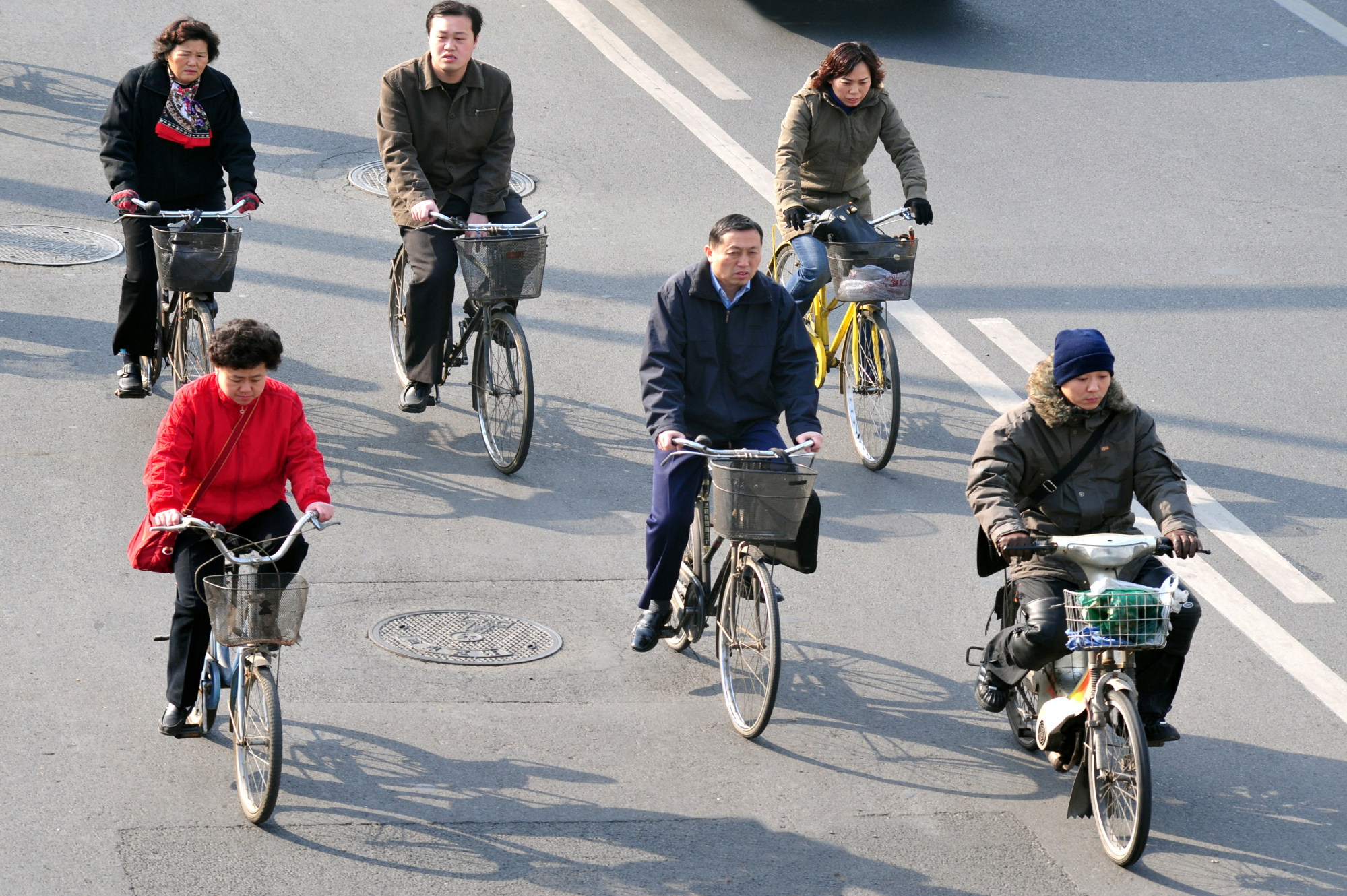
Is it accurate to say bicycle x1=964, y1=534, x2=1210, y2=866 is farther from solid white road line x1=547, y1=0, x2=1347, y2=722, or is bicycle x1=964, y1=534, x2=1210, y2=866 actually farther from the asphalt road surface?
solid white road line x1=547, y1=0, x2=1347, y2=722

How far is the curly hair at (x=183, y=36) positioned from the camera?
835 centimetres

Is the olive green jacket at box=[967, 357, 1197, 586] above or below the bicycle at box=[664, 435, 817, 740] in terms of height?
above

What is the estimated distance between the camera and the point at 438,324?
29.6 feet

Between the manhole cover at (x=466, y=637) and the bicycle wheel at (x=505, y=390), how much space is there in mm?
1482

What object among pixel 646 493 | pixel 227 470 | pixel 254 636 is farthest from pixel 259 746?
pixel 646 493

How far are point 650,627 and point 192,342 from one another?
3.58 metres

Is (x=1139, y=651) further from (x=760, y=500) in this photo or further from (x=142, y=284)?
(x=142, y=284)

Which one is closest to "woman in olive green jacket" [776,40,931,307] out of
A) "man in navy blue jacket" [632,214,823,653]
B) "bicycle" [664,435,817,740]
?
"man in navy blue jacket" [632,214,823,653]

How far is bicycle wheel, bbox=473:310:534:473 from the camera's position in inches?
335

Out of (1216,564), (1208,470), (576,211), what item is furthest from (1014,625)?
(576,211)

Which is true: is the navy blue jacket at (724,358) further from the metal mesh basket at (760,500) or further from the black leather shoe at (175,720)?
the black leather shoe at (175,720)

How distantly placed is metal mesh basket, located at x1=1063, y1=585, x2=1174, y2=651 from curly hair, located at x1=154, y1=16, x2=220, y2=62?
5.36 m

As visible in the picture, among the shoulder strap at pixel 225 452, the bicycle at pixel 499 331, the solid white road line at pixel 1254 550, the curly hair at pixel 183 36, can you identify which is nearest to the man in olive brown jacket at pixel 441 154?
the bicycle at pixel 499 331

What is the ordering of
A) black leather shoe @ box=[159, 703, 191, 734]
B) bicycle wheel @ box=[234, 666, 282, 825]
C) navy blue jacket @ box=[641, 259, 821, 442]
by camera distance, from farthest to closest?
navy blue jacket @ box=[641, 259, 821, 442] < black leather shoe @ box=[159, 703, 191, 734] < bicycle wheel @ box=[234, 666, 282, 825]
